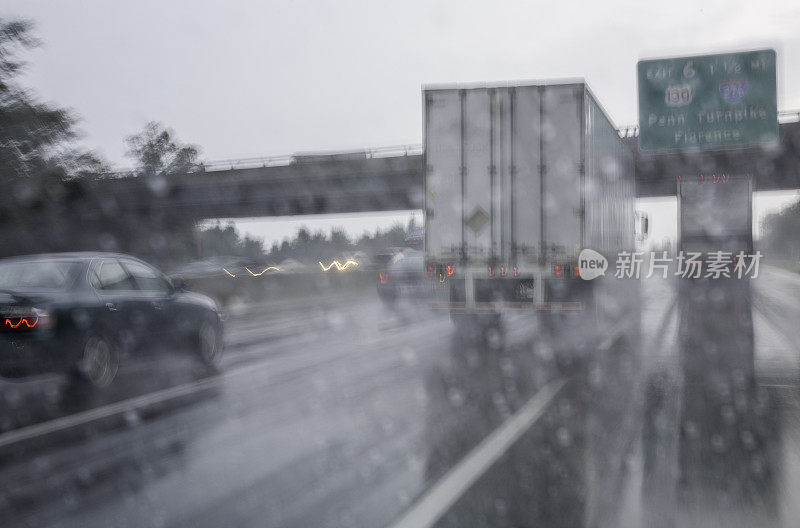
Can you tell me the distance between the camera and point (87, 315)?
854 centimetres

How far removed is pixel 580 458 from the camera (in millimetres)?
5688

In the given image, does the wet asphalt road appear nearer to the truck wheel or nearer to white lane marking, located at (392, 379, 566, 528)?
white lane marking, located at (392, 379, 566, 528)

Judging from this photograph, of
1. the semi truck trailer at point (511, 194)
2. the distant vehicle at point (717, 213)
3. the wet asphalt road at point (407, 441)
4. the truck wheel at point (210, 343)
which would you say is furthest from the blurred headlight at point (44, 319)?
the distant vehicle at point (717, 213)

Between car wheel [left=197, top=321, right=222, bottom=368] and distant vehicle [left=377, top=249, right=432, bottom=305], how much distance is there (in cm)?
892

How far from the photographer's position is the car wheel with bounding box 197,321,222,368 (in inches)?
424

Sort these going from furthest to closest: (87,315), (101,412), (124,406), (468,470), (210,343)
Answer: (210,343)
(87,315)
(124,406)
(101,412)
(468,470)

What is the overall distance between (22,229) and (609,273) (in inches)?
1430

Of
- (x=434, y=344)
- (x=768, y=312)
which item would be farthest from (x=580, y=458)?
(x=768, y=312)

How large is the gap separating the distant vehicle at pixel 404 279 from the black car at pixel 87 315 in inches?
380

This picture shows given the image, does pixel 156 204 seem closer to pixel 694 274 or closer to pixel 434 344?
pixel 694 274

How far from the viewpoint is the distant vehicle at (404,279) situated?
20.0 m

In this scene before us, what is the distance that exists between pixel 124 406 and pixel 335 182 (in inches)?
1668

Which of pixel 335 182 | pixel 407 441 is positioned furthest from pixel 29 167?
pixel 407 441

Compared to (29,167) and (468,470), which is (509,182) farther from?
(29,167)
